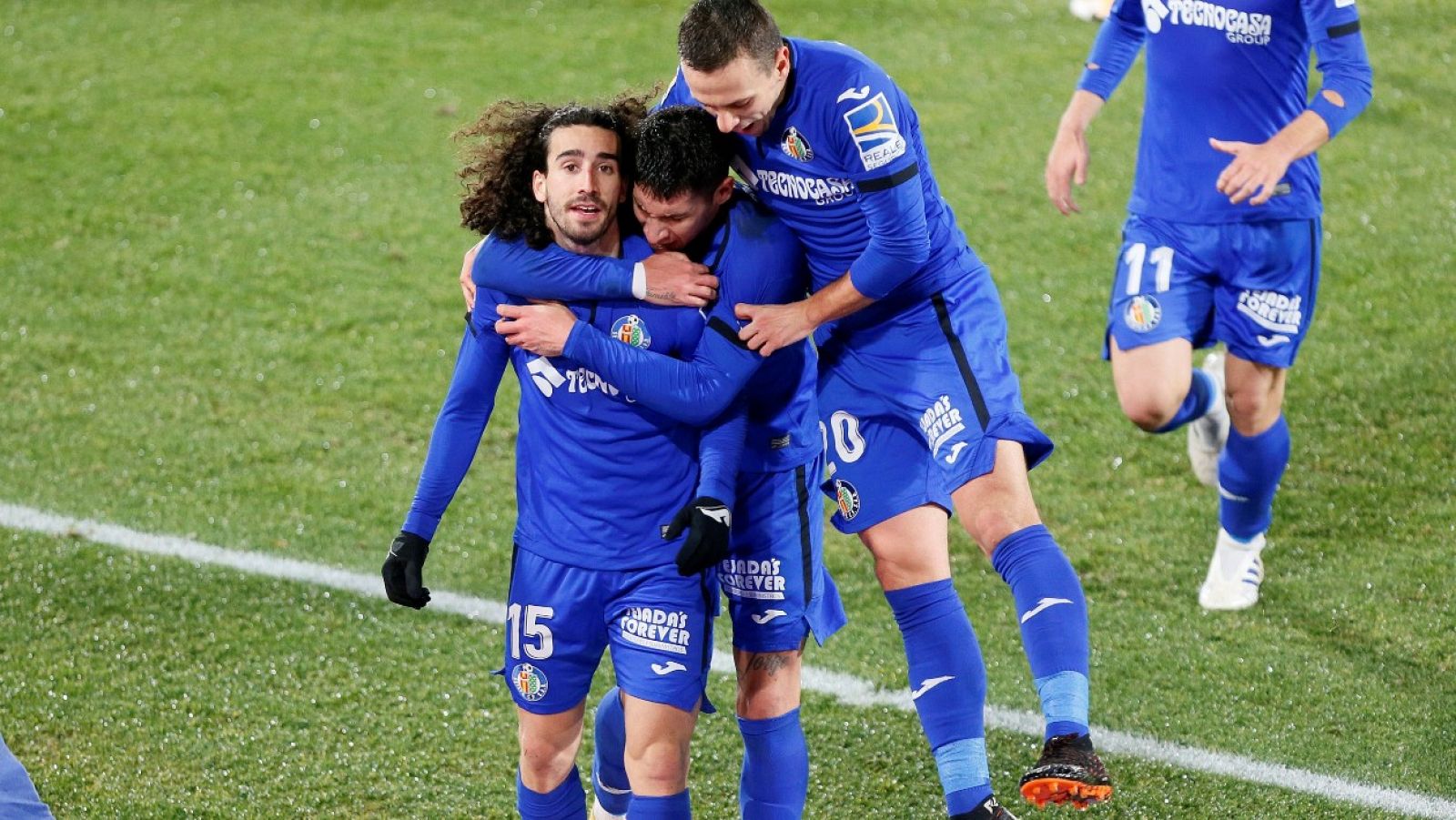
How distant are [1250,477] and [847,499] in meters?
1.93

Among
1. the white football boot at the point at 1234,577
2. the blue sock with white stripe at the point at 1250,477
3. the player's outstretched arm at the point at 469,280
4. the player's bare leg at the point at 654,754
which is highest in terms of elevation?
the player's outstretched arm at the point at 469,280

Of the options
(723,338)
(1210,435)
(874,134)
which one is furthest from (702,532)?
(1210,435)

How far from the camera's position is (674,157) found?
4.01 metres

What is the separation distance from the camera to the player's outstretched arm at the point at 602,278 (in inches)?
160

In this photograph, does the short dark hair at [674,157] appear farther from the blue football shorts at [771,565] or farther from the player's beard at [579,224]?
the blue football shorts at [771,565]

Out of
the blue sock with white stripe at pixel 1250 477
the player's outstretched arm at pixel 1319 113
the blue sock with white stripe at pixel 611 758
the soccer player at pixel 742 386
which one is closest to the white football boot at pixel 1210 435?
the blue sock with white stripe at pixel 1250 477

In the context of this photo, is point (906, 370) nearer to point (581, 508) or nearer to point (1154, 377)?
point (581, 508)

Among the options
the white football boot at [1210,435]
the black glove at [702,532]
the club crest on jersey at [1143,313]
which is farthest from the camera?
the white football boot at [1210,435]

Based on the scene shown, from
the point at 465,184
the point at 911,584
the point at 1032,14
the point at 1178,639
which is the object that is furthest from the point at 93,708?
the point at 1032,14

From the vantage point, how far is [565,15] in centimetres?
1185

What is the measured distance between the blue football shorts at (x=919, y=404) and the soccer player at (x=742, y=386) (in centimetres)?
18

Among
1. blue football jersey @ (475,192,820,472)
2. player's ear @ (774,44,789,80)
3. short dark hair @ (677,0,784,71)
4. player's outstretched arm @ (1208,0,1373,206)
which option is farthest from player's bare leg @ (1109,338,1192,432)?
short dark hair @ (677,0,784,71)

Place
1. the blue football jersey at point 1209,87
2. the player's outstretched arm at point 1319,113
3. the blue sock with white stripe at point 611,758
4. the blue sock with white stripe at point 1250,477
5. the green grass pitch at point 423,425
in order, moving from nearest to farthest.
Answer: the blue sock with white stripe at point 611,758, the player's outstretched arm at point 1319,113, the green grass pitch at point 423,425, the blue football jersey at point 1209,87, the blue sock with white stripe at point 1250,477

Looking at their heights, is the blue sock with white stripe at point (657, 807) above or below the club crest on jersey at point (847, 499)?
below
